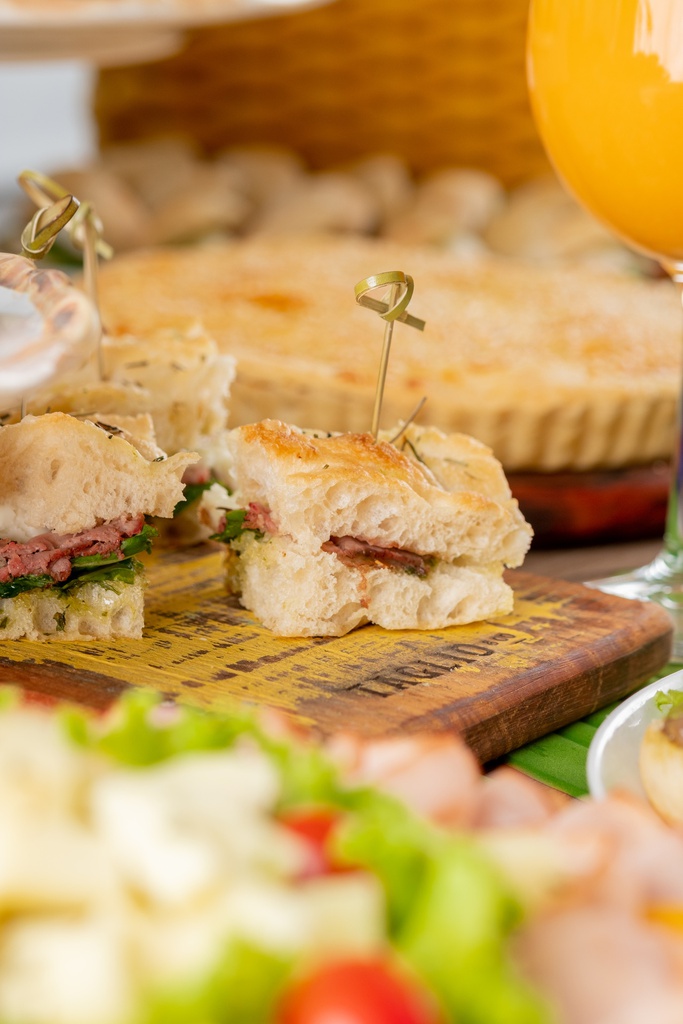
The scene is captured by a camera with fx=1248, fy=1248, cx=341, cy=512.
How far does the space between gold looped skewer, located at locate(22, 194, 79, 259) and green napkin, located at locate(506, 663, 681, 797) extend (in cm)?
93

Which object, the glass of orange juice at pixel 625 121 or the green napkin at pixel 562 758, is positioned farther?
the glass of orange juice at pixel 625 121

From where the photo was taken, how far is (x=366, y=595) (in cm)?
182

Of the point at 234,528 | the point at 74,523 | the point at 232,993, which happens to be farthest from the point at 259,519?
the point at 232,993

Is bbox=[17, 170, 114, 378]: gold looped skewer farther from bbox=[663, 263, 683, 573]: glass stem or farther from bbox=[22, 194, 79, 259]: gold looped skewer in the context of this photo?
bbox=[663, 263, 683, 573]: glass stem

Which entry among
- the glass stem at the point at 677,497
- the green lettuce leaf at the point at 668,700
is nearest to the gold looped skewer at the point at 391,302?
the glass stem at the point at 677,497

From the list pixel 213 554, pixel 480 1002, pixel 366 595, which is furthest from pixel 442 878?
pixel 213 554

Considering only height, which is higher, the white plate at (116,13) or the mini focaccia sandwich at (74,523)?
the white plate at (116,13)

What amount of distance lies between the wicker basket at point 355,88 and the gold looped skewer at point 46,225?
12.2ft

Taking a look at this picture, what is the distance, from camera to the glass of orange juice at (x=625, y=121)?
1908mm

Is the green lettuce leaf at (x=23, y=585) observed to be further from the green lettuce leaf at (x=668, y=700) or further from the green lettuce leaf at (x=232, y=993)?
the green lettuce leaf at (x=232, y=993)

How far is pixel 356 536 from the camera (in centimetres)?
186

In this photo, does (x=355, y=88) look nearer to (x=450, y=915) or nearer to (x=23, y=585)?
(x=23, y=585)

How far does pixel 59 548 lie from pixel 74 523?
1.8 inches

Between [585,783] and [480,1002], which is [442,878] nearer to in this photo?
[480,1002]
